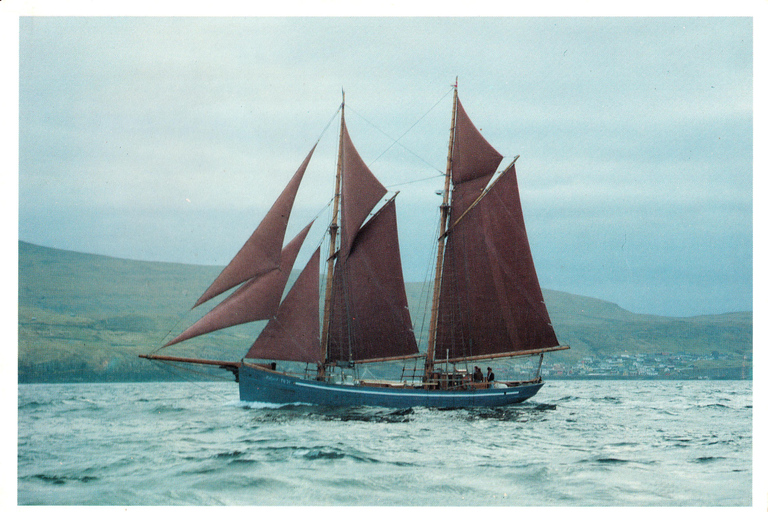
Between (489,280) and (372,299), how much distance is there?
22.1 ft

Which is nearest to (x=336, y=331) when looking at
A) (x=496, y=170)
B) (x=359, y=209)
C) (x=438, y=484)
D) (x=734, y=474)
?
(x=359, y=209)

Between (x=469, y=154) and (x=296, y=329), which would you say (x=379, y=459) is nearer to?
(x=296, y=329)

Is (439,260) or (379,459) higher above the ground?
(439,260)

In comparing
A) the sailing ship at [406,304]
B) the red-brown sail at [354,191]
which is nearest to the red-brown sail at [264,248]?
the sailing ship at [406,304]

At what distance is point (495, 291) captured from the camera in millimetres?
37938

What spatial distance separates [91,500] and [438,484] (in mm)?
9760

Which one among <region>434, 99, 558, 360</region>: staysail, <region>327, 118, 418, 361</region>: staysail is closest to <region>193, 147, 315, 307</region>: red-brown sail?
<region>327, 118, 418, 361</region>: staysail

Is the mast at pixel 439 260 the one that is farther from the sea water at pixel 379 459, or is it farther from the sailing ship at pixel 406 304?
the sea water at pixel 379 459

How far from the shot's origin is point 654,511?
1778cm

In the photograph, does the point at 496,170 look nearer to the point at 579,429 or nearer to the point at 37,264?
the point at 579,429

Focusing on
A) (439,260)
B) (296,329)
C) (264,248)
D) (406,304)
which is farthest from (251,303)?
(439,260)

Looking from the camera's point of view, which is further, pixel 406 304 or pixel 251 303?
pixel 406 304

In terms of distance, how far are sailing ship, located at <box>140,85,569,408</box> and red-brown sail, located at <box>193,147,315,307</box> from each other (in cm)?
159

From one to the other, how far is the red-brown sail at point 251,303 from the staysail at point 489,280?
31.8 ft
